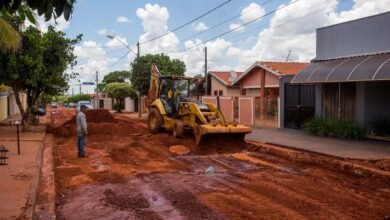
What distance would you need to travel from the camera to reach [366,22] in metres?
17.6

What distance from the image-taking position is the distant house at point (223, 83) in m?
39.9

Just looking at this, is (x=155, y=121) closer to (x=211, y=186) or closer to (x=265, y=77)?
(x=211, y=186)

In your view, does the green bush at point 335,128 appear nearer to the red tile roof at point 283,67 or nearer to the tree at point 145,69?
the red tile roof at point 283,67

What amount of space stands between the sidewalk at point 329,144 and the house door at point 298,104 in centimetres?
194

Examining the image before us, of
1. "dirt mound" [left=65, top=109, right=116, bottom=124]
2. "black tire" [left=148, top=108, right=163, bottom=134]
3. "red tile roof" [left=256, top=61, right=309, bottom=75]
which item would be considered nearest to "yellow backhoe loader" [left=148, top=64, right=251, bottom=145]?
"black tire" [left=148, top=108, right=163, bottom=134]

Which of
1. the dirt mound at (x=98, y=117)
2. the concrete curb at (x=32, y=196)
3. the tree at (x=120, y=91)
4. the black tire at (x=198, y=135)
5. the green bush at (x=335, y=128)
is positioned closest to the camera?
the concrete curb at (x=32, y=196)

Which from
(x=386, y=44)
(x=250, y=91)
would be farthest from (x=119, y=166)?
(x=250, y=91)

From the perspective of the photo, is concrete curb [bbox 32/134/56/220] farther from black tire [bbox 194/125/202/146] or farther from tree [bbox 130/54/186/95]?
tree [bbox 130/54/186/95]

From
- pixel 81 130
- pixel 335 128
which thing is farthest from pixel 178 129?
pixel 335 128

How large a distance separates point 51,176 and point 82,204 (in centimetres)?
288

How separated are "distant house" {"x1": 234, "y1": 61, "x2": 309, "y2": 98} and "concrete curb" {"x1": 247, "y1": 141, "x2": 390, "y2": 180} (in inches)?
593

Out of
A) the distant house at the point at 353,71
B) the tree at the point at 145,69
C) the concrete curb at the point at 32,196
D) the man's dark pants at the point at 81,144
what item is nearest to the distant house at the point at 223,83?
the tree at the point at 145,69

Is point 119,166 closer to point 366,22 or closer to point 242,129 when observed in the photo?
point 242,129

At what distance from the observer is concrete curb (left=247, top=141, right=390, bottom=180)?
11789mm
